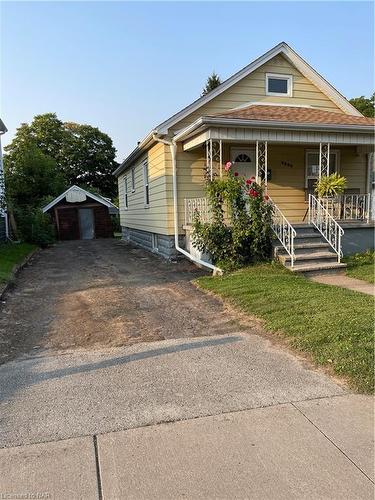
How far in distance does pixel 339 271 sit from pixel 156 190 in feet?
19.3

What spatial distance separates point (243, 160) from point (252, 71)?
2710 millimetres

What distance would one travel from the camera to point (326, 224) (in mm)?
9586

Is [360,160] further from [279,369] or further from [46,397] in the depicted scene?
[46,397]

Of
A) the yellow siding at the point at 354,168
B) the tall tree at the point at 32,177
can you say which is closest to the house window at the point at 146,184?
the yellow siding at the point at 354,168

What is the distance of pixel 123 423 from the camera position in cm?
297

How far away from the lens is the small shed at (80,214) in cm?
2944

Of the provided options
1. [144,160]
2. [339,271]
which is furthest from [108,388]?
[144,160]

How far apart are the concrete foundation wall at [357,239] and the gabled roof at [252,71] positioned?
4.30m

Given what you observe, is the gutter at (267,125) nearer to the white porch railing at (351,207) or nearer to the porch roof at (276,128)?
the porch roof at (276,128)

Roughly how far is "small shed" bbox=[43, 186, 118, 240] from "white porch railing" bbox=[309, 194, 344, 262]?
22512mm

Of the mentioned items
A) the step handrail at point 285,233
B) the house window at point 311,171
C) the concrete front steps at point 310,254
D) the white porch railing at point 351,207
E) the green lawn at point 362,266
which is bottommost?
the green lawn at point 362,266

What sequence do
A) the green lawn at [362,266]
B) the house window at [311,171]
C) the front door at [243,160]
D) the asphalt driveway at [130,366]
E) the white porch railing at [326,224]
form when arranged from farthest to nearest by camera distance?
the house window at [311,171], the front door at [243,160], the white porch railing at [326,224], the green lawn at [362,266], the asphalt driveway at [130,366]

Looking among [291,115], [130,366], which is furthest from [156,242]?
[130,366]

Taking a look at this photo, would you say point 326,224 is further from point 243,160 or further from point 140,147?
point 140,147
